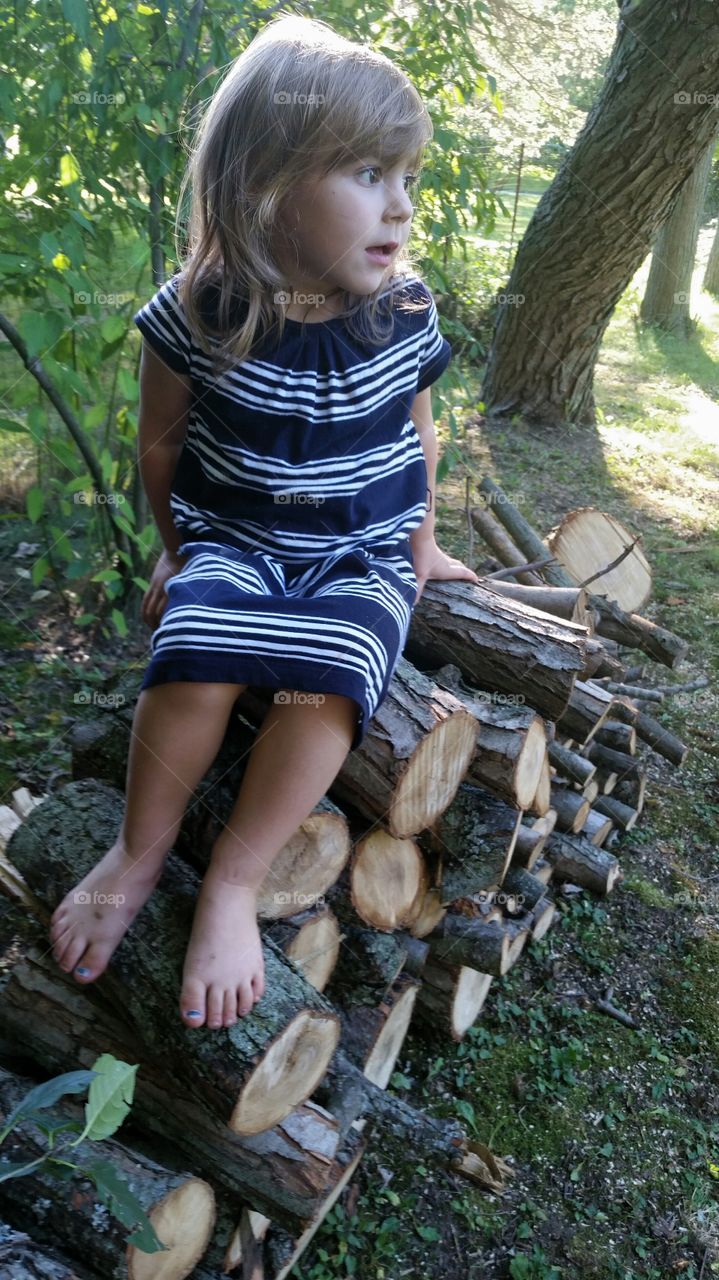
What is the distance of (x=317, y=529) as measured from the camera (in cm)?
184

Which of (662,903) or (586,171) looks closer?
(662,903)

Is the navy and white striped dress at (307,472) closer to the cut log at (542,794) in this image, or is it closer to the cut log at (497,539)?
the cut log at (542,794)

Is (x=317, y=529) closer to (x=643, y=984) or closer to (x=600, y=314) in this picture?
(x=643, y=984)

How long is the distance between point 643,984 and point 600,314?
13.7ft

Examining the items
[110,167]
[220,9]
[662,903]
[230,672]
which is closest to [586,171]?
[220,9]

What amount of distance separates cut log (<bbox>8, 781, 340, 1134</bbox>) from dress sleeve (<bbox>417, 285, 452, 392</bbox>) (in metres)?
1.15

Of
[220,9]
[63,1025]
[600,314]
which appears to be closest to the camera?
[63,1025]

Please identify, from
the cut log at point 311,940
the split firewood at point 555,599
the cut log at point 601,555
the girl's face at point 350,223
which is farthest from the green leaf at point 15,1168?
the cut log at point 601,555

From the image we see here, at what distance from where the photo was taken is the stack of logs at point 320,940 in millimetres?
1413

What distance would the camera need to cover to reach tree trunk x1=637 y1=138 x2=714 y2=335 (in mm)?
7977

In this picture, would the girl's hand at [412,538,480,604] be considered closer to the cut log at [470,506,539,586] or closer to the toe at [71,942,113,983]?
the toe at [71,942,113,983]

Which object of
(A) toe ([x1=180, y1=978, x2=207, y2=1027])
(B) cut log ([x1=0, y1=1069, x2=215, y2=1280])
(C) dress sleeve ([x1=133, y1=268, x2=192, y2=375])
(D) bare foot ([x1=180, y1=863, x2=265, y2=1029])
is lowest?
(B) cut log ([x1=0, y1=1069, x2=215, y2=1280])

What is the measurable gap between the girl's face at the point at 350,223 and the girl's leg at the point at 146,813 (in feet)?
2.74

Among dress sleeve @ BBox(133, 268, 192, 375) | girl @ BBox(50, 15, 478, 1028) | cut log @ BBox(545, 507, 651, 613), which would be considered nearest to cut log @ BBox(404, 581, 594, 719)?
girl @ BBox(50, 15, 478, 1028)
